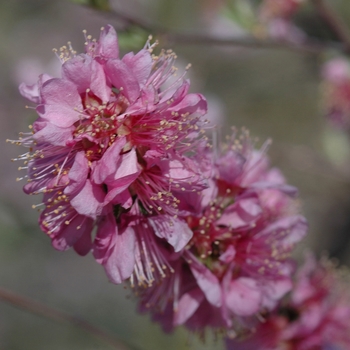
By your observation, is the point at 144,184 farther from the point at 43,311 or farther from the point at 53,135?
the point at 43,311

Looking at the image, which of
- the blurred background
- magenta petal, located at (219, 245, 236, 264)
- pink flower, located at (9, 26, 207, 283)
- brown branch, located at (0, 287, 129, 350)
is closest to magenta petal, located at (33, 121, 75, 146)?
pink flower, located at (9, 26, 207, 283)

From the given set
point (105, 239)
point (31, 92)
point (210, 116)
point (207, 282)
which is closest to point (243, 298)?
point (207, 282)

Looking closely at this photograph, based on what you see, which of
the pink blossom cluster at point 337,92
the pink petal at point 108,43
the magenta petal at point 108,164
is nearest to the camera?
the magenta petal at point 108,164

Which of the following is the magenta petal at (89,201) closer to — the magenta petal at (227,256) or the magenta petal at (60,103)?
the magenta petal at (60,103)

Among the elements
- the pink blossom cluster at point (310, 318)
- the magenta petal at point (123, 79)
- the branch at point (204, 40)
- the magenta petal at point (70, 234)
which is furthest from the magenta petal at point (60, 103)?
the pink blossom cluster at point (310, 318)

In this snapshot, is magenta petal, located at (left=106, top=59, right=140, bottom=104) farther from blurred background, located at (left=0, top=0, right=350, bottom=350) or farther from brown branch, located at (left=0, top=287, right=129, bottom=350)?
blurred background, located at (left=0, top=0, right=350, bottom=350)

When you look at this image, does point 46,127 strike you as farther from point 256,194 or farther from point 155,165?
point 256,194
